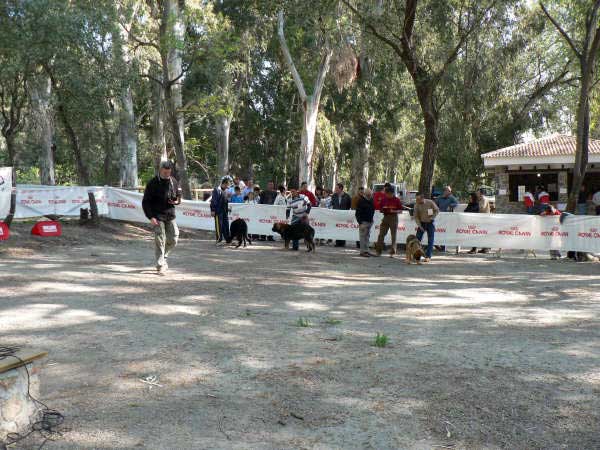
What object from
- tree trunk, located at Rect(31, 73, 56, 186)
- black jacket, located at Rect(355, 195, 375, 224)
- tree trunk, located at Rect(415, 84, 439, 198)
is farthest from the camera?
tree trunk, located at Rect(31, 73, 56, 186)

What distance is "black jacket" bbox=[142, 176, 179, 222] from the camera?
10484 millimetres

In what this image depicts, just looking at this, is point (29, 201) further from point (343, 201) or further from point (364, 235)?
point (364, 235)

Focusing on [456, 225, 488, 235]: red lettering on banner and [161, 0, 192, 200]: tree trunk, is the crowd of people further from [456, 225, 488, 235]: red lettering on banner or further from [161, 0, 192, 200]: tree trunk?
[161, 0, 192, 200]: tree trunk

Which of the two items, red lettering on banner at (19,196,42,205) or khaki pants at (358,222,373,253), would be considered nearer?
khaki pants at (358,222,373,253)

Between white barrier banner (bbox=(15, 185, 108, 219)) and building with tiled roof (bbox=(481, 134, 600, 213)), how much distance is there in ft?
59.8

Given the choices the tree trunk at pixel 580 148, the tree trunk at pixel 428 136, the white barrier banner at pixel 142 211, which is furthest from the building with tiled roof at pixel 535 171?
the white barrier banner at pixel 142 211

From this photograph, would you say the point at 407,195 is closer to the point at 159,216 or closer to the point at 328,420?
the point at 159,216

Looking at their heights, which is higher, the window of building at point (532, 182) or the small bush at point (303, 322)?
the window of building at point (532, 182)

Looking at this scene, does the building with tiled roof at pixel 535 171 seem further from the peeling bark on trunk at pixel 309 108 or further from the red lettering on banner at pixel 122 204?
the red lettering on banner at pixel 122 204

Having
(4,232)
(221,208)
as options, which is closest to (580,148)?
(221,208)

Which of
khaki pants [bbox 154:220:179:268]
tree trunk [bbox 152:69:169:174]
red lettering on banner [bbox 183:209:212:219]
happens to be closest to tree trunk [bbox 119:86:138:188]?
tree trunk [bbox 152:69:169:174]

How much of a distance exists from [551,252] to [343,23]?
9920 mm

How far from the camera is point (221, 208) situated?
648 inches

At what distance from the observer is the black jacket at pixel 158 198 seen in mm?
10484
